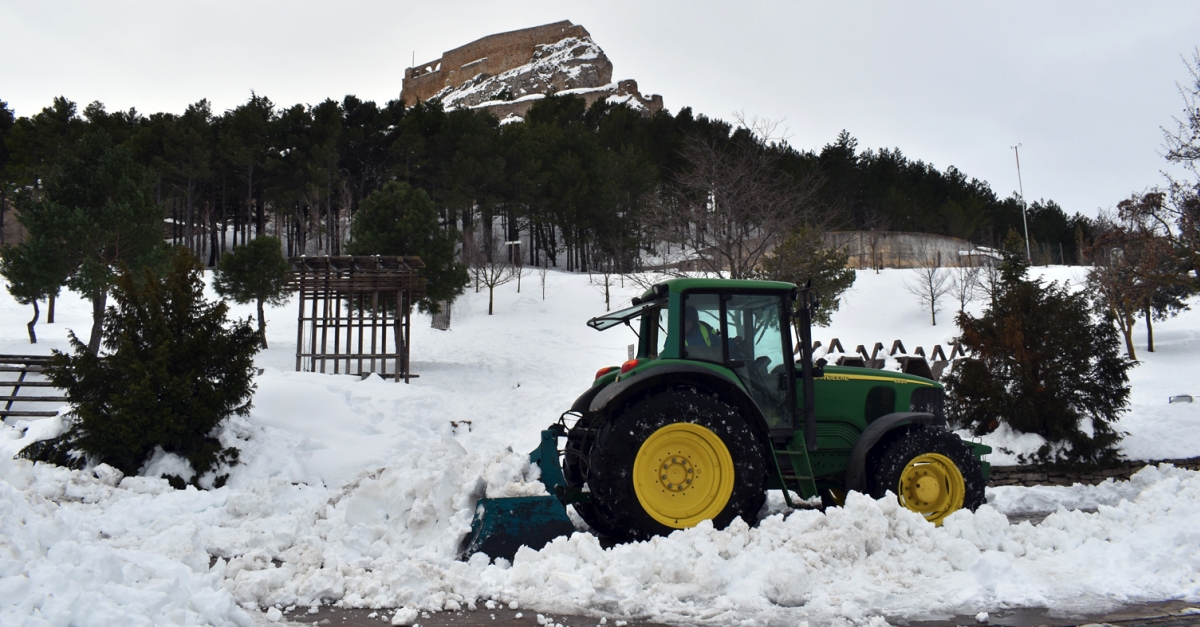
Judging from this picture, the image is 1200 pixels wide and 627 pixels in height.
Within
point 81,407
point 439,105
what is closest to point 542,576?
point 81,407

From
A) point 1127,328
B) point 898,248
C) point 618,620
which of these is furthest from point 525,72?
point 618,620

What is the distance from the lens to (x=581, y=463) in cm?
606

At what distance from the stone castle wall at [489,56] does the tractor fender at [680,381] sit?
89334 millimetres

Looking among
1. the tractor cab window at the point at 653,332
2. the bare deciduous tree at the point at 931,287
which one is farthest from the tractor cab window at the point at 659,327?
the bare deciduous tree at the point at 931,287

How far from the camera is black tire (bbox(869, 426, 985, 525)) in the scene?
5942 mm

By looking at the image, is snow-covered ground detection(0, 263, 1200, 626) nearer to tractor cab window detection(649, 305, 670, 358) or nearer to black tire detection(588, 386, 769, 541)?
black tire detection(588, 386, 769, 541)

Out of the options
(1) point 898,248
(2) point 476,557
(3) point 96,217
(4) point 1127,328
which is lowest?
(2) point 476,557

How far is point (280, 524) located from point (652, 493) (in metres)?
3.04

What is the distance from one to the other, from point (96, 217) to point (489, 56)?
83.4 meters

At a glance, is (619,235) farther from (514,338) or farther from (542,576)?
(542,576)

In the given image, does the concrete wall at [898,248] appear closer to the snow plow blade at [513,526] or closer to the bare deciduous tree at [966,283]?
the bare deciduous tree at [966,283]

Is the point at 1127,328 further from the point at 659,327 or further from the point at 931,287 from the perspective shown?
the point at 659,327

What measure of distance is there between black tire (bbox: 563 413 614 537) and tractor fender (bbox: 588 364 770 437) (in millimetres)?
408

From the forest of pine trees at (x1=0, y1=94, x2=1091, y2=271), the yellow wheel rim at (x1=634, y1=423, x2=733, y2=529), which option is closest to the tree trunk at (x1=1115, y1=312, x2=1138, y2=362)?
the forest of pine trees at (x1=0, y1=94, x2=1091, y2=271)
